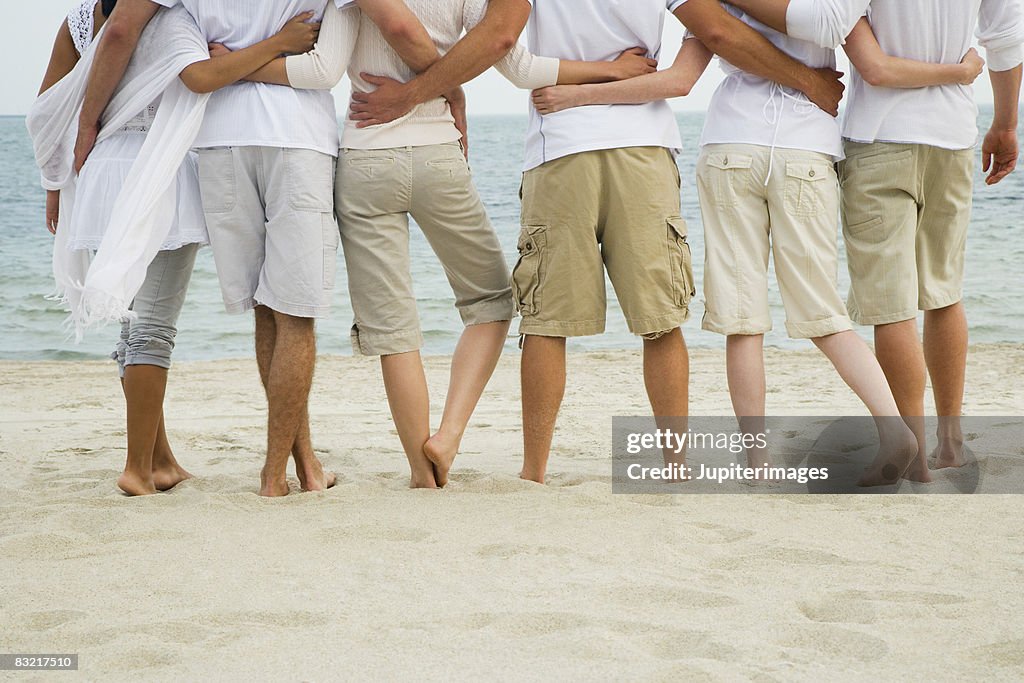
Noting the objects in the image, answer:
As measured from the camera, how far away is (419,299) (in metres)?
11.2

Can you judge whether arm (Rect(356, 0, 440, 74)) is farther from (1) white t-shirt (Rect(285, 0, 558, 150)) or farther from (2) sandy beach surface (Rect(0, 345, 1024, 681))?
(2) sandy beach surface (Rect(0, 345, 1024, 681))

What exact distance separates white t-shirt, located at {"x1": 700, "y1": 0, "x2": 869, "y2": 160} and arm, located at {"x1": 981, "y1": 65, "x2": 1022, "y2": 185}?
665 mm

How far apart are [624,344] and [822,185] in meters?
6.00

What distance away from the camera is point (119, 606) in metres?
2.17

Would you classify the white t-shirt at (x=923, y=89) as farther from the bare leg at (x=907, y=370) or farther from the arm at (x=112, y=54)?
the arm at (x=112, y=54)

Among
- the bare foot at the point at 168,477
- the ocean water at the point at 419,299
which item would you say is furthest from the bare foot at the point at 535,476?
the ocean water at the point at 419,299

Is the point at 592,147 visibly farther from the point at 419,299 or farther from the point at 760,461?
the point at 419,299

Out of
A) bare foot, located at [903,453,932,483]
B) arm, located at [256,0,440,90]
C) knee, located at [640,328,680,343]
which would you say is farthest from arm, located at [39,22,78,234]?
bare foot, located at [903,453,932,483]

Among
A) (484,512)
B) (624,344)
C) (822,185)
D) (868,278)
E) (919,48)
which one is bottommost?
(624,344)

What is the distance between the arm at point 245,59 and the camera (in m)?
2.99

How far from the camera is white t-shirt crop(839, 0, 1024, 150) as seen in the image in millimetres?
3172

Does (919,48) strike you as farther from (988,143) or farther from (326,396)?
(326,396)

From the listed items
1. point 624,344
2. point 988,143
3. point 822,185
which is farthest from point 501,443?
point 624,344

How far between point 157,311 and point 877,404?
231 centimetres
